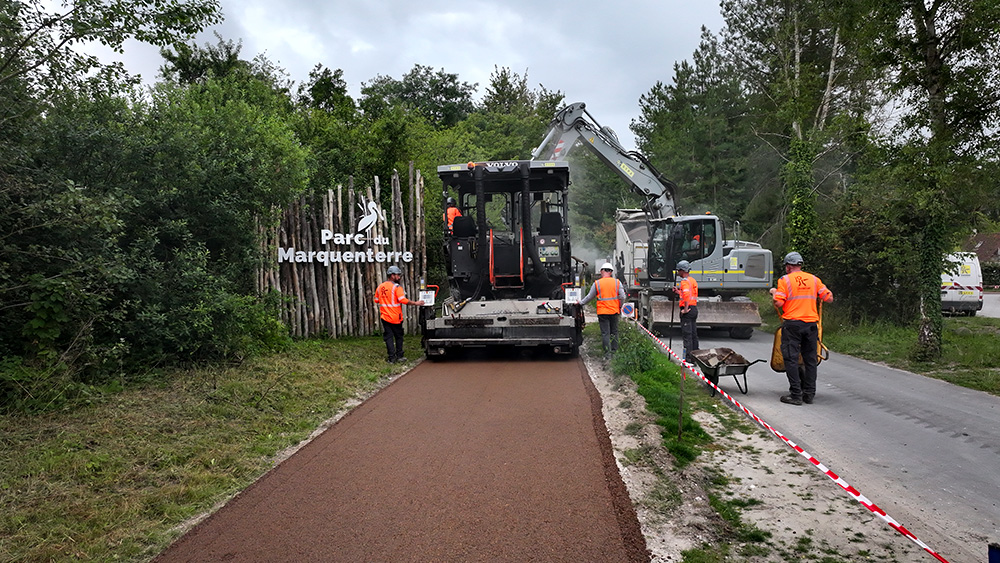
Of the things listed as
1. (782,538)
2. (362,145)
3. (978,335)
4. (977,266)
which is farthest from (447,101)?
(782,538)

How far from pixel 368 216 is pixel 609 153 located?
22.1 feet

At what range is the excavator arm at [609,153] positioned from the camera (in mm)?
16375

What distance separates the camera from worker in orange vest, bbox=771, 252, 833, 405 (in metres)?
8.47

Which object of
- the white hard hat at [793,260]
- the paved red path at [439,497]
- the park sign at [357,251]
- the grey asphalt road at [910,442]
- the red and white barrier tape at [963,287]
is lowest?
the grey asphalt road at [910,442]

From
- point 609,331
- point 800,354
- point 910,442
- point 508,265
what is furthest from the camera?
point 508,265

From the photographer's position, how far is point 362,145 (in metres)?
17.5

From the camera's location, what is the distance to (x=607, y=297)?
37.7ft

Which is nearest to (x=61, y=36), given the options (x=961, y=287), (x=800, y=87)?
(x=800, y=87)

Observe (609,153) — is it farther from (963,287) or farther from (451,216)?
(963,287)

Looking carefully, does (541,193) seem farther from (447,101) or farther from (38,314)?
(447,101)

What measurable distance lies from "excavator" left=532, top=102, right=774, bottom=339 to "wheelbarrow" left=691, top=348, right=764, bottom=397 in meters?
6.60

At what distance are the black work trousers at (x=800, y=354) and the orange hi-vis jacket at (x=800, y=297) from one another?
100 millimetres

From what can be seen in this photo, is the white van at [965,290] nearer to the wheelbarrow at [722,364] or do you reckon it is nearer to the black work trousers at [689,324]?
the black work trousers at [689,324]

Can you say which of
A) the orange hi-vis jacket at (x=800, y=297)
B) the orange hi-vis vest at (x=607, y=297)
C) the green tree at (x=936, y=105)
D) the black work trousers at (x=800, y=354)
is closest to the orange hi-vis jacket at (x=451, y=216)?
the orange hi-vis vest at (x=607, y=297)
